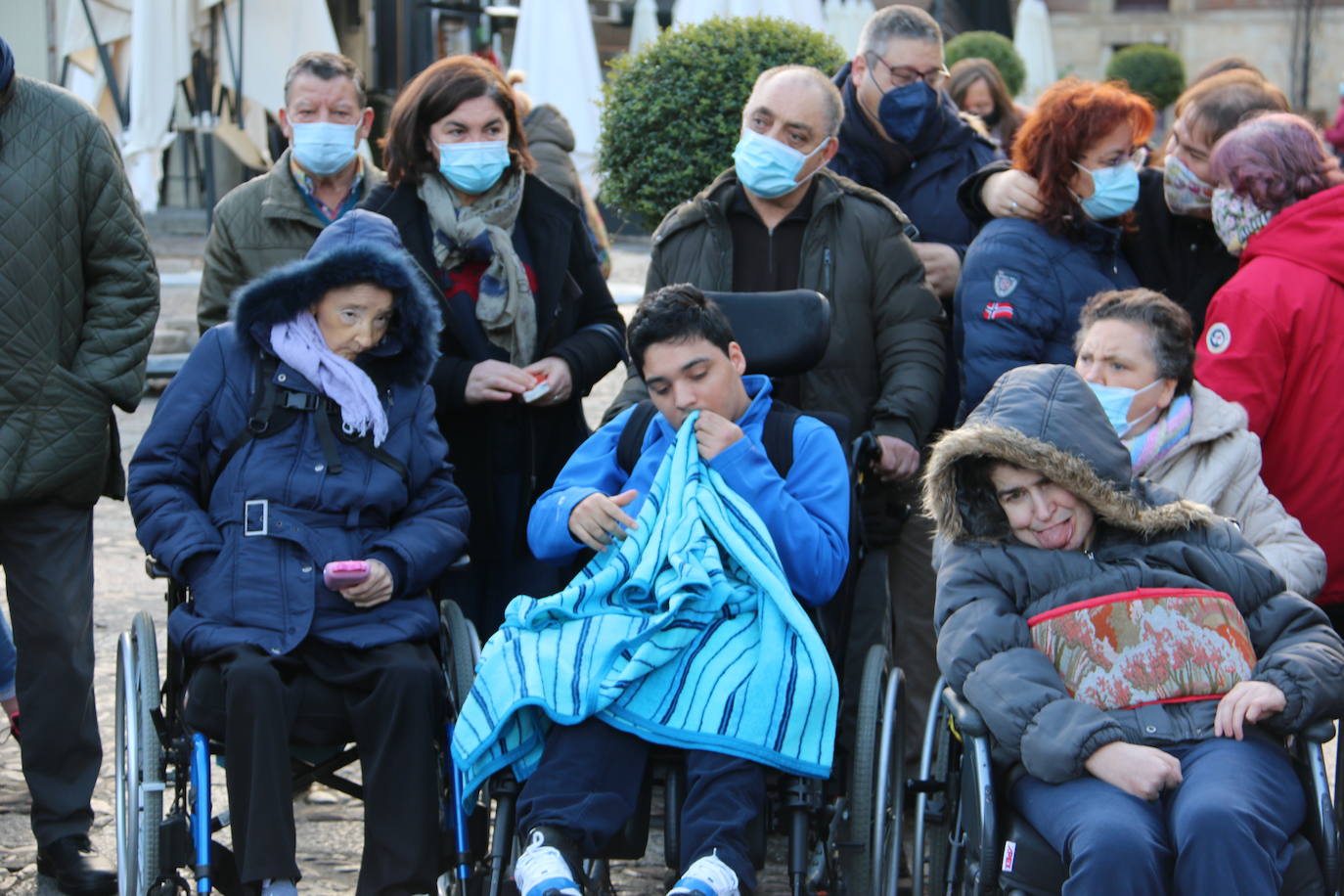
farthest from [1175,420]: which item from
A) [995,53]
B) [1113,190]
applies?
[995,53]

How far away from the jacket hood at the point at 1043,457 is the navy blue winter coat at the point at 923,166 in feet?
5.86

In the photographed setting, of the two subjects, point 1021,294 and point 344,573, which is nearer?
point 344,573

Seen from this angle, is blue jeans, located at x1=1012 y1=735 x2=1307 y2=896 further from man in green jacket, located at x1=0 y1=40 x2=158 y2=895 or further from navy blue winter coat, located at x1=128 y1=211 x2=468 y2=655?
man in green jacket, located at x1=0 y1=40 x2=158 y2=895

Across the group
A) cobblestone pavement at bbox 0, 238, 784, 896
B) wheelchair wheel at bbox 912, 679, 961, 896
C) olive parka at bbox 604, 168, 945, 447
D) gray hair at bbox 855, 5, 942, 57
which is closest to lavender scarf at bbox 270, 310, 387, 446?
olive parka at bbox 604, 168, 945, 447

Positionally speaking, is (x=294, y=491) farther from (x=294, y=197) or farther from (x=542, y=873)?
(x=294, y=197)

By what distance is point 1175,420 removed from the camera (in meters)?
3.95

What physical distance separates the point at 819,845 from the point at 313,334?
174cm

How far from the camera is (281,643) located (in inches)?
153

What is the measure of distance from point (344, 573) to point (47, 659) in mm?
1130

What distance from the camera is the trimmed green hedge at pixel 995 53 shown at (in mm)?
19328

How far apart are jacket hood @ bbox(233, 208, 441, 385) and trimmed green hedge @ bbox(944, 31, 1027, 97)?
15.9m

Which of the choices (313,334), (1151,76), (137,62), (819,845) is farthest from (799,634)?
(1151,76)

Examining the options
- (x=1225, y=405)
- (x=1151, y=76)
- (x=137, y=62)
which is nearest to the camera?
(x=1225, y=405)

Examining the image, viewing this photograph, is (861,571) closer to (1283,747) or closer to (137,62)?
(1283,747)
